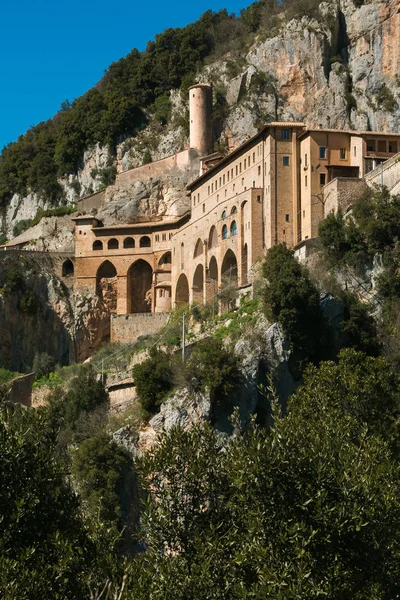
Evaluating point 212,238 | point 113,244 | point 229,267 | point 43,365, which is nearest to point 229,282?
point 229,267

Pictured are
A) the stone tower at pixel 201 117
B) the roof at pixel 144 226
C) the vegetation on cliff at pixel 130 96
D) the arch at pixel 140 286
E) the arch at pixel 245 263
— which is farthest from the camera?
the vegetation on cliff at pixel 130 96

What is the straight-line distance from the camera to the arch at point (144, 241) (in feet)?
248

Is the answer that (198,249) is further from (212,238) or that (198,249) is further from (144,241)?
(144,241)

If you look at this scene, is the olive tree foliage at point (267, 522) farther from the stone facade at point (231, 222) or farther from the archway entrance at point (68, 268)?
the archway entrance at point (68, 268)

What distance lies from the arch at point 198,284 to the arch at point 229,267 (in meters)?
3.99

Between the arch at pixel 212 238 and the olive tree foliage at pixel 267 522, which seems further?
the arch at pixel 212 238

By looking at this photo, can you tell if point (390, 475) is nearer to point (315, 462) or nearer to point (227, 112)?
point (315, 462)

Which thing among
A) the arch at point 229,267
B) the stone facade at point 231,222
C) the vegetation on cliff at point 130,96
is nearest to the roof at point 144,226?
the stone facade at point 231,222

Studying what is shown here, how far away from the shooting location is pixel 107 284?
7512 cm

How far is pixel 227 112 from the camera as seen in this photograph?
8362cm

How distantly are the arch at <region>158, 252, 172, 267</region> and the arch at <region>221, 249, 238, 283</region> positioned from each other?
1047 centimetres

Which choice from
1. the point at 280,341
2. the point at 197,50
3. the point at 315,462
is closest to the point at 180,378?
Result: the point at 280,341

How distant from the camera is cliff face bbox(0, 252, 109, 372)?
71.2 m

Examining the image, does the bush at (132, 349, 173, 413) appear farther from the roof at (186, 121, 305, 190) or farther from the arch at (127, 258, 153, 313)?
the arch at (127, 258, 153, 313)
